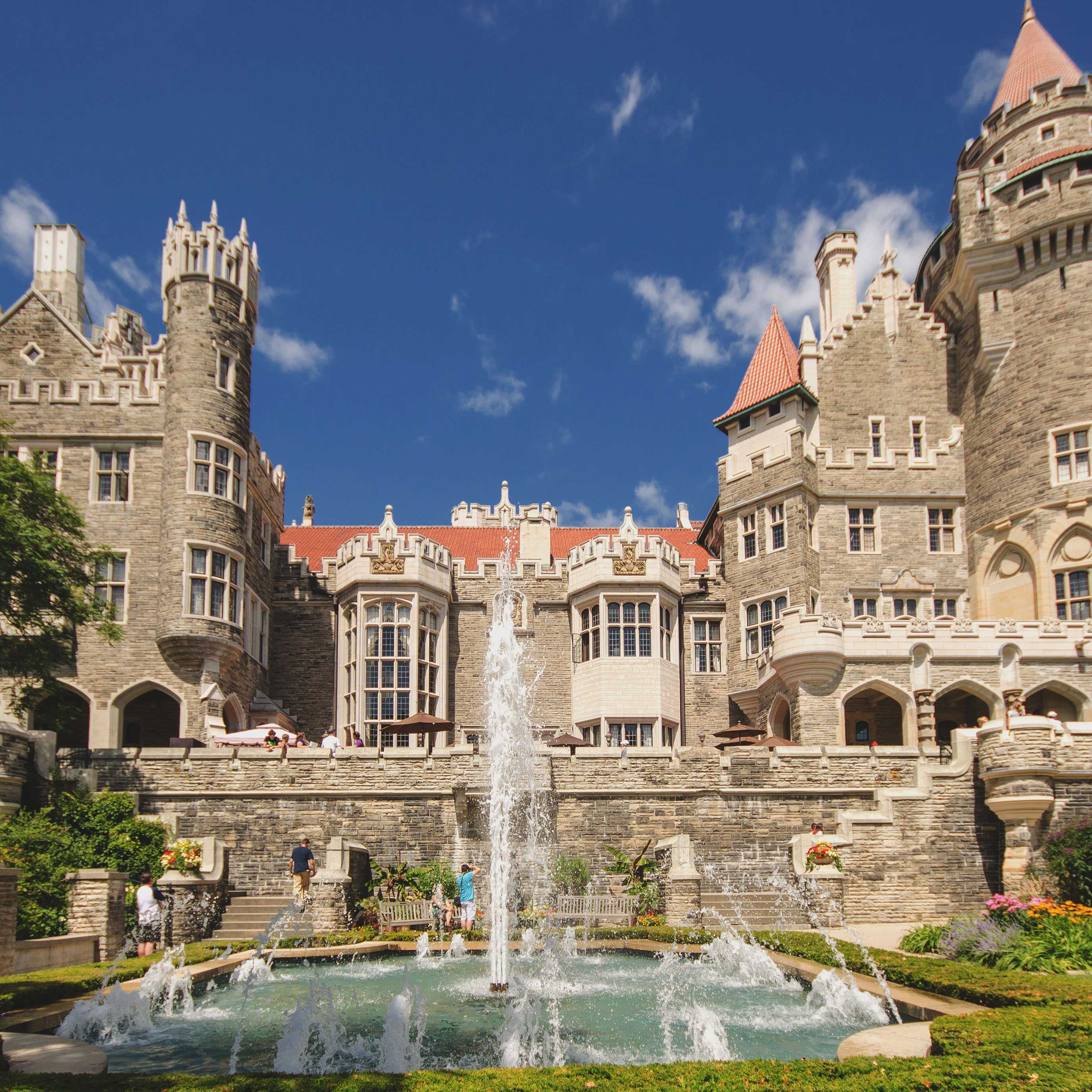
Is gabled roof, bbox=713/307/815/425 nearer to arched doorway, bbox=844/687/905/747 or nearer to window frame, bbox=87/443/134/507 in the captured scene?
arched doorway, bbox=844/687/905/747

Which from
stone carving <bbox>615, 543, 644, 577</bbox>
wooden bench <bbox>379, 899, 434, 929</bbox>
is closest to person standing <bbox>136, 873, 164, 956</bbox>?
wooden bench <bbox>379, 899, 434, 929</bbox>

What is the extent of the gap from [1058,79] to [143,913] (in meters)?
37.3

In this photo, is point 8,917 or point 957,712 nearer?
point 8,917

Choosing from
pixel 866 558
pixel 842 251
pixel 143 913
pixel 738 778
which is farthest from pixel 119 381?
pixel 842 251

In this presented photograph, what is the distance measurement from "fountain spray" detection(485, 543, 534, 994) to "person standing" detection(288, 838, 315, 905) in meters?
3.80

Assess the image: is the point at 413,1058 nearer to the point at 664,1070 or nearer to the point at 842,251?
the point at 664,1070

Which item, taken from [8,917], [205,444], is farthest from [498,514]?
[8,917]

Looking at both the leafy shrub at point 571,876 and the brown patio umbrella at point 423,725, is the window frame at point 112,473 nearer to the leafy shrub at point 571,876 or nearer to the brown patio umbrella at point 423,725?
the brown patio umbrella at point 423,725

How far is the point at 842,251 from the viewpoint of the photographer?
41.4 m

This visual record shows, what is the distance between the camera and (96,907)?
59.7 ft

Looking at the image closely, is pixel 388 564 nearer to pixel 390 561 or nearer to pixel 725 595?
pixel 390 561

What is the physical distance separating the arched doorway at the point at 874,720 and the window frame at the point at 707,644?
15.6 feet

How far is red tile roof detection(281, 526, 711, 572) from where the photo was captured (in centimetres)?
4453

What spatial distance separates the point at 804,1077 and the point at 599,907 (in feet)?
46.2
